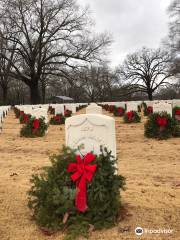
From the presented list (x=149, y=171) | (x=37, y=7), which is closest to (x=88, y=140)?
(x=149, y=171)

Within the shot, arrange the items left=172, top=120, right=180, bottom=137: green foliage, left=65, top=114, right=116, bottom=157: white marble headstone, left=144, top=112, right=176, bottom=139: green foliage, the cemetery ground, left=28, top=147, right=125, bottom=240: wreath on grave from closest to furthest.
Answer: the cemetery ground
left=28, top=147, right=125, bottom=240: wreath on grave
left=65, top=114, right=116, bottom=157: white marble headstone
left=144, top=112, right=176, bottom=139: green foliage
left=172, top=120, right=180, bottom=137: green foliage

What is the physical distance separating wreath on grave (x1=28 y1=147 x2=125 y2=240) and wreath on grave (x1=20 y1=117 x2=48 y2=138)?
820 centimetres

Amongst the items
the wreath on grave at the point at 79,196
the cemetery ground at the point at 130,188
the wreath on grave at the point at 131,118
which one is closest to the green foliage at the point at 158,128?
the cemetery ground at the point at 130,188

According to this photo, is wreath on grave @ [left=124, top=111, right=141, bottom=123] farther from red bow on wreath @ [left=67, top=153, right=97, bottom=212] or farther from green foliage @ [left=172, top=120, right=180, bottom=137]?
red bow on wreath @ [left=67, top=153, right=97, bottom=212]

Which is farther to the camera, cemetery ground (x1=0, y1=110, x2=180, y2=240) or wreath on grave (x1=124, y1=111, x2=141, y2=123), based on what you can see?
wreath on grave (x1=124, y1=111, x2=141, y2=123)

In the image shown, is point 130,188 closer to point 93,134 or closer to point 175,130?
point 93,134

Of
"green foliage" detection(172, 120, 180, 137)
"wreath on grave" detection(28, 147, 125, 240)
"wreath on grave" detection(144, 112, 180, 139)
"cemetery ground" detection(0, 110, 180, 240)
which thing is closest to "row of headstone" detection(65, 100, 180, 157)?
"wreath on grave" detection(28, 147, 125, 240)

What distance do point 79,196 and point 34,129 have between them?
863cm

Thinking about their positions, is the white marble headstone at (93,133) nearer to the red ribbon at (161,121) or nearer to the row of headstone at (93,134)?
the row of headstone at (93,134)

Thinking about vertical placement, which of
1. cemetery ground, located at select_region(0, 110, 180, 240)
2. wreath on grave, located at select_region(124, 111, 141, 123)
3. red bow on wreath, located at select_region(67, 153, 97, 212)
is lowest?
cemetery ground, located at select_region(0, 110, 180, 240)

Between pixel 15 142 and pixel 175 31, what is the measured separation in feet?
107

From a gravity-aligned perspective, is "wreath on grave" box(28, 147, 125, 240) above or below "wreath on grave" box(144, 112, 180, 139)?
below

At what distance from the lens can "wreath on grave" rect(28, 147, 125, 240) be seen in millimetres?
4289

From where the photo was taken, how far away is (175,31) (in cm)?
4084
